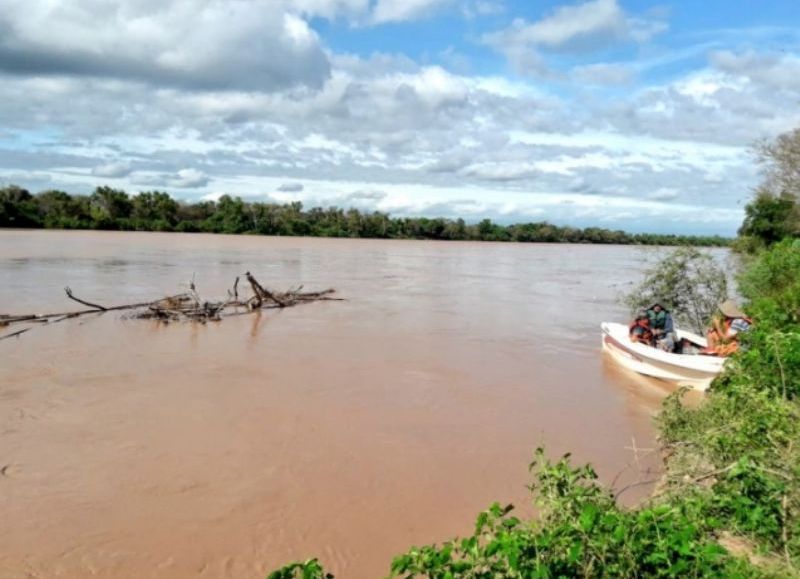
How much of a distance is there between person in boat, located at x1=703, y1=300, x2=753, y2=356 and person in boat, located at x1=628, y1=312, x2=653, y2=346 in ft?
3.50

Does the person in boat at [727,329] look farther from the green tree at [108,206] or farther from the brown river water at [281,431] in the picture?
the green tree at [108,206]

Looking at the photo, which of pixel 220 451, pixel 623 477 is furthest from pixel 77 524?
pixel 623 477

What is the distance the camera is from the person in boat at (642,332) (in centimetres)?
1180

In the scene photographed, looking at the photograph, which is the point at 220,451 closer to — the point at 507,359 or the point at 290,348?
the point at 290,348

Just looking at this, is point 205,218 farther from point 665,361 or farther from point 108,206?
point 665,361

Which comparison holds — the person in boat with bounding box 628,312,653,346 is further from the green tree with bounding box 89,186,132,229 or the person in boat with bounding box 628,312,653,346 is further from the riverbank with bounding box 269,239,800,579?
the green tree with bounding box 89,186,132,229

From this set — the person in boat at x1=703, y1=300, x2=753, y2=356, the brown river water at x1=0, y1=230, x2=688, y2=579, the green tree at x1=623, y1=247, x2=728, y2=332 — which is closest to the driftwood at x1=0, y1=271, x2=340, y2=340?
the brown river water at x1=0, y1=230, x2=688, y2=579

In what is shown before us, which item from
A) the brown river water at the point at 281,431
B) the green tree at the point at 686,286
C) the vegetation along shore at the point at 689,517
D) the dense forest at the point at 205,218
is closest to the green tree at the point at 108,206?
the dense forest at the point at 205,218

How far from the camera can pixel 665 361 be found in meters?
10.7

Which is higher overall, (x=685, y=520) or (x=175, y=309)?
(x=685, y=520)

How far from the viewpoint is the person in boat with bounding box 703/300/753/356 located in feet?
32.8

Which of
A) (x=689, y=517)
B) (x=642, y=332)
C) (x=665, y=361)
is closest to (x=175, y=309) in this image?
(x=642, y=332)

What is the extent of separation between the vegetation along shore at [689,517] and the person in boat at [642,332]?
16.4ft

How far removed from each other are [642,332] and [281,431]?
7017 millimetres
